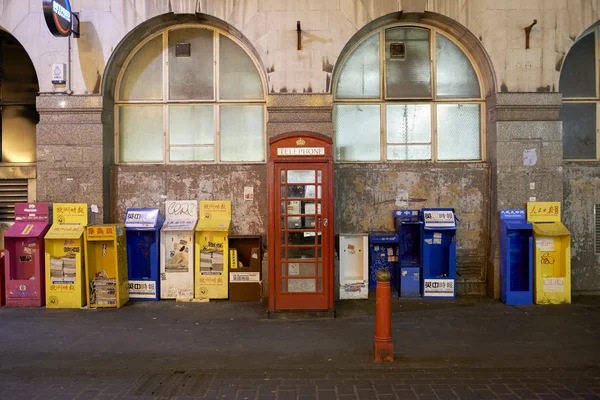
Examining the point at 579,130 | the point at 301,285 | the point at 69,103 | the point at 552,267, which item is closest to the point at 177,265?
the point at 301,285

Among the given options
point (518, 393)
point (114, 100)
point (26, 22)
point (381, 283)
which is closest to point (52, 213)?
point (114, 100)

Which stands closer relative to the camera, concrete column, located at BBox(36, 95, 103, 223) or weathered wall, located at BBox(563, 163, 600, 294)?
concrete column, located at BBox(36, 95, 103, 223)

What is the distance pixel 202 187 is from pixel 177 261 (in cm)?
155

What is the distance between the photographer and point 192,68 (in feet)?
31.3

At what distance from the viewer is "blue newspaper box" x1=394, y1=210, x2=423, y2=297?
8.91 meters

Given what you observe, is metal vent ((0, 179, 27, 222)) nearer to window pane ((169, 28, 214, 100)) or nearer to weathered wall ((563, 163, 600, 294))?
window pane ((169, 28, 214, 100))

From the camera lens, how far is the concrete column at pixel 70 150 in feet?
29.8

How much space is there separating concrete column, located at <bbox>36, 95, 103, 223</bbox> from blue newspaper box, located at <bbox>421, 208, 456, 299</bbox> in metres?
6.32

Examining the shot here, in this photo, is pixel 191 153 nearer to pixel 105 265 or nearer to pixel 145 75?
pixel 145 75

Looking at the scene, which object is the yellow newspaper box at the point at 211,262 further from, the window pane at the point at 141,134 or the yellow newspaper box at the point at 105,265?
the window pane at the point at 141,134

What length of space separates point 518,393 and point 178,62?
8257 millimetres

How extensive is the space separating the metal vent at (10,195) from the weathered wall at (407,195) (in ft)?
21.6

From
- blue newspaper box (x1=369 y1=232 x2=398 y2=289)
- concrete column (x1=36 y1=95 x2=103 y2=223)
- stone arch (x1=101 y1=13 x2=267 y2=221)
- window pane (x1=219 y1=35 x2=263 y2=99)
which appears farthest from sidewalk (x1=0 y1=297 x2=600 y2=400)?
window pane (x1=219 y1=35 x2=263 y2=99)

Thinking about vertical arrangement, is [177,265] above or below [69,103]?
below
